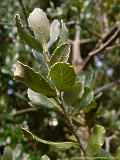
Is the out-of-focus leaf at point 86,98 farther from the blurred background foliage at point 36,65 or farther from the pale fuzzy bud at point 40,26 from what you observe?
the blurred background foliage at point 36,65

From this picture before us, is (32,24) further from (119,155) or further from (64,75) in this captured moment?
(119,155)

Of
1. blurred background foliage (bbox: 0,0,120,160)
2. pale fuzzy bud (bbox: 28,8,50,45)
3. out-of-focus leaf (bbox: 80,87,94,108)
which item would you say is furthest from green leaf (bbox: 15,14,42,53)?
blurred background foliage (bbox: 0,0,120,160)

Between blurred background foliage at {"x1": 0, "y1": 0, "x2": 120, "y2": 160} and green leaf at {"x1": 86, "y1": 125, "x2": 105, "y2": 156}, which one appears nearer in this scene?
green leaf at {"x1": 86, "y1": 125, "x2": 105, "y2": 156}

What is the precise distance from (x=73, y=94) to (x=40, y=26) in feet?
0.44

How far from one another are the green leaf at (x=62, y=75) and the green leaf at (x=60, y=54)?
3 cm

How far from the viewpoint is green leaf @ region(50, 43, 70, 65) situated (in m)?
0.77

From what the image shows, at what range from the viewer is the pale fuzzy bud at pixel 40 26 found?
2.58 ft

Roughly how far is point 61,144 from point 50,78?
0.41ft

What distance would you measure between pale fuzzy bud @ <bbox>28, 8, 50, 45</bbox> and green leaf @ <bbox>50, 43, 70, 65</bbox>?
3 centimetres

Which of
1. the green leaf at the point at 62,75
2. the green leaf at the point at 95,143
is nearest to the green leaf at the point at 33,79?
the green leaf at the point at 62,75

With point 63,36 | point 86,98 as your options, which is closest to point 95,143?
point 86,98

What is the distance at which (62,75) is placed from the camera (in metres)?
0.75

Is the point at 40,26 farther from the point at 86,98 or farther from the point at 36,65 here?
the point at 36,65

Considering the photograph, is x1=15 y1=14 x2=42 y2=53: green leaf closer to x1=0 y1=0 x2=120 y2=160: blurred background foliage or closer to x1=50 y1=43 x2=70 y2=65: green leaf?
x1=50 y1=43 x2=70 y2=65: green leaf
